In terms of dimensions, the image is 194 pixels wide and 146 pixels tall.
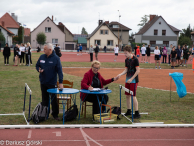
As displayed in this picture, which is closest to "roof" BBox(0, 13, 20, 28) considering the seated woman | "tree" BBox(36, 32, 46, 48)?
"tree" BBox(36, 32, 46, 48)

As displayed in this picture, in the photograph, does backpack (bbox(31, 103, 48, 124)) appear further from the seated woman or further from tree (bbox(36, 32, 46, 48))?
tree (bbox(36, 32, 46, 48))

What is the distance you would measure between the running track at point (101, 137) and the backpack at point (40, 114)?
0.64m

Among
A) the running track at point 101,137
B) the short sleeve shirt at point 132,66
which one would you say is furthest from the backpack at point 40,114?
the short sleeve shirt at point 132,66

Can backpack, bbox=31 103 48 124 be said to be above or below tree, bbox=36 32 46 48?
below

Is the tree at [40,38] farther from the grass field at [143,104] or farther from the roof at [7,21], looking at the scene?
the grass field at [143,104]

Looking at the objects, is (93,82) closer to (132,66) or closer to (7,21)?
(132,66)

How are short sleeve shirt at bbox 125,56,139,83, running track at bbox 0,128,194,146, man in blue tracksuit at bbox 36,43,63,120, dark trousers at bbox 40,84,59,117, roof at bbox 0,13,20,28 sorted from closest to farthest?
1. running track at bbox 0,128,194,146
2. man in blue tracksuit at bbox 36,43,63,120
3. dark trousers at bbox 40,84,59,117
4. short sleeve shirt at bbox 125,56,139,83
5. roof at bbox 0,13,20,28

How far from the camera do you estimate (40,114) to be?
22.5ft

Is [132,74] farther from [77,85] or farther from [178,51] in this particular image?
[178,51]

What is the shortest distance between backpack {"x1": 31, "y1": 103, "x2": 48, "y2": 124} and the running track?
64 cm

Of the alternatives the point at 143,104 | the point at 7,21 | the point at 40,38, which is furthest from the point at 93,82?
the point at 7,21

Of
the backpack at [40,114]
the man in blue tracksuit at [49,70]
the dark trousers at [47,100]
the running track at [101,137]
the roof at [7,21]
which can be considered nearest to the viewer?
the running track at [101,137]

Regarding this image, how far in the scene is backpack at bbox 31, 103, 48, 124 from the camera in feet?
22.2

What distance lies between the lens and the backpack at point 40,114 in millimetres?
6755
